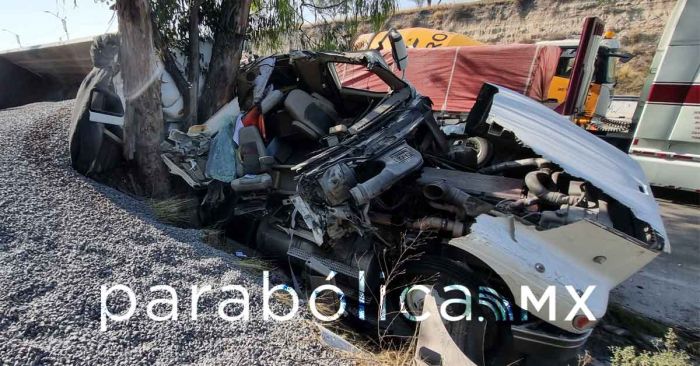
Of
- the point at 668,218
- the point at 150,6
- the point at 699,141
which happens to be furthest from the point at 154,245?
the point at 699,141

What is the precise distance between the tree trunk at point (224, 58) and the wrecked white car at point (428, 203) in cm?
109

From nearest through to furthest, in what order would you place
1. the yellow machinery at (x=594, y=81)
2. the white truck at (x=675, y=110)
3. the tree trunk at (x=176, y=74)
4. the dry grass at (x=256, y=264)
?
1. the dry grass at (x=256, y=264)
2. the tree trunk at (x=176, y=74)
3. the white truck at (x=675, y=110)
4. the yellow machinery at (x=594, y=81)

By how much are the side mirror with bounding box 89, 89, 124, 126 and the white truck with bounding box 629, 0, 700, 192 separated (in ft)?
23.4

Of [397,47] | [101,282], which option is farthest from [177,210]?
[397,47]

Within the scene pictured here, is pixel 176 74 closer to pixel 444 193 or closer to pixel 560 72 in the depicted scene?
pixel 444 193

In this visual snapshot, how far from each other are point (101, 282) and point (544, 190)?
2.82 m

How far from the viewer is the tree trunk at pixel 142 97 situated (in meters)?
3.90

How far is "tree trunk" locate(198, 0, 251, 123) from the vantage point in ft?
16.2

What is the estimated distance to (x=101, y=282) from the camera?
7.79 ft

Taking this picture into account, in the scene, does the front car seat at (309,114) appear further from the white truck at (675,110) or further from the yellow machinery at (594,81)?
the white truck at (675,110)

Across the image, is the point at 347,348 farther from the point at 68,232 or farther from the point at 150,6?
the point at 150,6

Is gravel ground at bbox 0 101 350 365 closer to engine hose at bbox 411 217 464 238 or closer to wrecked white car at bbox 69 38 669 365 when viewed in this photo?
wrecked white car at bbox 69 38 669 365

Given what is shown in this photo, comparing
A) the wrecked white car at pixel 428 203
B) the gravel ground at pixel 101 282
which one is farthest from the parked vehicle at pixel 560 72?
the gravel ground at pixel 101 282

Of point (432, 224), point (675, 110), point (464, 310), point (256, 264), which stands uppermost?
point (675, 110)
